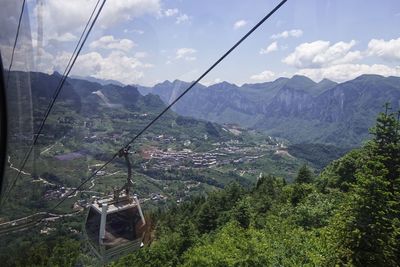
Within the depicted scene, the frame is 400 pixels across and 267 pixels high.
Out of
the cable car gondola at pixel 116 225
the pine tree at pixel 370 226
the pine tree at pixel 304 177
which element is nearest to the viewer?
the cable car gondola at pixel 116 225

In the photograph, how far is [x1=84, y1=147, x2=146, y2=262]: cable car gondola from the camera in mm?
8852

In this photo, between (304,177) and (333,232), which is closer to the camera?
(333,232)

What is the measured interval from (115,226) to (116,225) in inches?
1.5

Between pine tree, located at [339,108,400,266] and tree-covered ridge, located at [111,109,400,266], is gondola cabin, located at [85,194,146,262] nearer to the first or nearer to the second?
tree-covered ridge, located at [111,109,400,266]

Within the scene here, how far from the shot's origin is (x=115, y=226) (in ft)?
29.4

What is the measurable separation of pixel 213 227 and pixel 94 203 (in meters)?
40.0

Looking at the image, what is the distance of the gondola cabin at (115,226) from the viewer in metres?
8.86

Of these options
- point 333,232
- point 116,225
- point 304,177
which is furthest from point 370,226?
point 304,177

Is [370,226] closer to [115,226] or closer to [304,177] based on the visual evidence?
[115,226]

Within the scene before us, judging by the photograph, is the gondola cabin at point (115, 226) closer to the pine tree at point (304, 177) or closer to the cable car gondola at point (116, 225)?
the cable car gondola at point (116, 225)

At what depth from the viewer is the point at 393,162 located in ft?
86.7

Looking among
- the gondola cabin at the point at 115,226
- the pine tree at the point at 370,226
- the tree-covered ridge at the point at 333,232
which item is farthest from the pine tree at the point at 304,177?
the gondola cabin at the point at 115,226

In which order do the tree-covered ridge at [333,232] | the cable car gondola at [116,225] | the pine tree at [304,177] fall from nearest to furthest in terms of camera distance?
the cable car gondola at [116,225] → the tree-covered ridge at [333,232] → the pine tree at [304,177]

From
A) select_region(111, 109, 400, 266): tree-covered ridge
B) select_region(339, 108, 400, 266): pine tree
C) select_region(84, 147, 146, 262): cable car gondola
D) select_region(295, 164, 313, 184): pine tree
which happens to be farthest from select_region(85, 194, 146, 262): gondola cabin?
select_region(295, 164, 313, 184): pine tree
